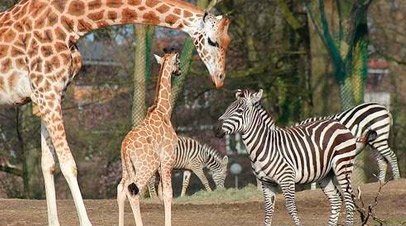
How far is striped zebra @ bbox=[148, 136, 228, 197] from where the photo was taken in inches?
837

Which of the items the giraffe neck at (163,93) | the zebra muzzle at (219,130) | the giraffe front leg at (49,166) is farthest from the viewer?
the zebra muzzle at (219,130)

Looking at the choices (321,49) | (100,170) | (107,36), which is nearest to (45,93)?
(321,49)

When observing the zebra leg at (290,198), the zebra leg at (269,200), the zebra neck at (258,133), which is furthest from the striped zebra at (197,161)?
the zebra leg at (290,198)

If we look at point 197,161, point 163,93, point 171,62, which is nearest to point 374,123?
point 197,161

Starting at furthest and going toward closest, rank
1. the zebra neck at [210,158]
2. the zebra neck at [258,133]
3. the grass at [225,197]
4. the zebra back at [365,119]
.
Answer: the zebra neck at [210,158] → the grass at [225,197] → the zebra back at [365,119] → the zebra neck at [258,133]

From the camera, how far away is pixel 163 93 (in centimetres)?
1173

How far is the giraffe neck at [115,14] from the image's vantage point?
10508 mm

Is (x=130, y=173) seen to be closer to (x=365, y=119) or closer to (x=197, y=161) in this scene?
(x=365, y=119)

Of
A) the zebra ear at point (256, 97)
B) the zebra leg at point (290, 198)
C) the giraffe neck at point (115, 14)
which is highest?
the giraffe neck at point (115, 14)

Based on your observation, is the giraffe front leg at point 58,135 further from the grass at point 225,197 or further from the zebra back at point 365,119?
the grass at point 225,197

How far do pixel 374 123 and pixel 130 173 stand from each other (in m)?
7.37

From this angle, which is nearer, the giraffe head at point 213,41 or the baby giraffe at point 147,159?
the giraffe head at point 213,41

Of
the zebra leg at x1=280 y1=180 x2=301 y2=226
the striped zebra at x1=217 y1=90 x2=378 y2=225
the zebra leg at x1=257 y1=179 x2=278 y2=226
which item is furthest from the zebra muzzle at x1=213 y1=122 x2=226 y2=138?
the zebra leg at x1=280 y1=180 x2=301 y2=226

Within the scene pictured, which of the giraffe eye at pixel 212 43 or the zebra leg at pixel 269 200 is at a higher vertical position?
the giraffe eye at pixel 212 43
